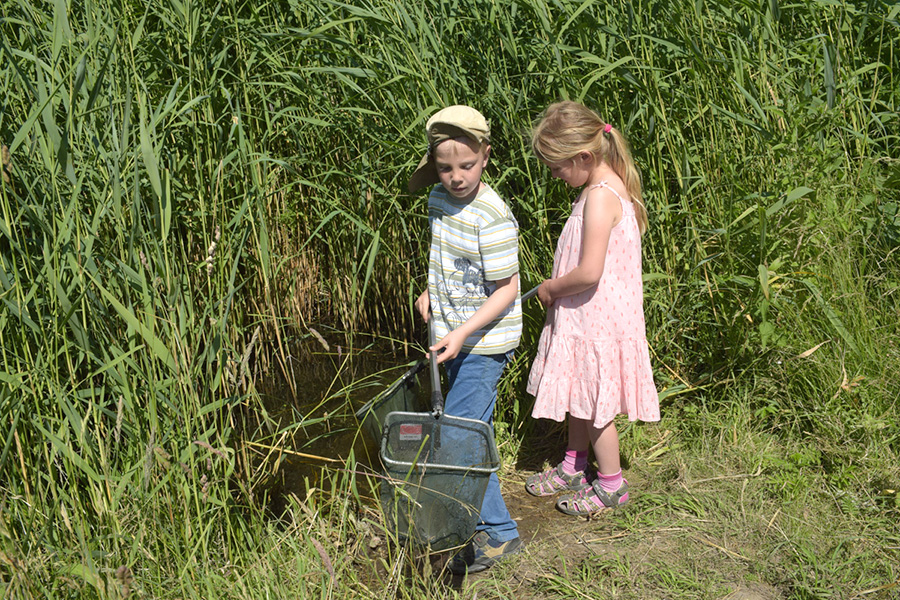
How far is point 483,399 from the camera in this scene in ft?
7.66

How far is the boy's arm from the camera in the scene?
2098mm

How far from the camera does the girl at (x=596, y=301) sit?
7.93ft

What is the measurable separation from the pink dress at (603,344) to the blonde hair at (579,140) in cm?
14

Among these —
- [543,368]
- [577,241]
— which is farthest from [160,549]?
[577,241]

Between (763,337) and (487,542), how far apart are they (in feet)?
3.72

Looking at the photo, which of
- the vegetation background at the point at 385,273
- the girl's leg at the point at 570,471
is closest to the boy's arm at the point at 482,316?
the vegetation background at the point at 385,273

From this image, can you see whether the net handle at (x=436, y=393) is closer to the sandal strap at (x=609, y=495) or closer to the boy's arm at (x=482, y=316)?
the boy's arm at (x=482, y=316)

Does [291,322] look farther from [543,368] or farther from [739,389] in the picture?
[739,389]

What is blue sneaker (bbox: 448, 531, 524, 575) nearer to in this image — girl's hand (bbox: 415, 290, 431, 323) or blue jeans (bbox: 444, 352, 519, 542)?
blue jeans (bbox: 444, 352, 519, 542)

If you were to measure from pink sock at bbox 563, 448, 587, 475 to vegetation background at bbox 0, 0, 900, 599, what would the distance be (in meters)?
0.20

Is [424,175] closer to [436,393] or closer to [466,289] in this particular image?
[466,289]

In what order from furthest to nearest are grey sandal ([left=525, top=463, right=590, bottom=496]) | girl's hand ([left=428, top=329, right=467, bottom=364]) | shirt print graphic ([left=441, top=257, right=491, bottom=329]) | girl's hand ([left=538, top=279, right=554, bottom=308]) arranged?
1. grey sandal ([left=525, top=463, right=590, bottom=496])
2. girl's hand ([left=538, top=279, right=554, bottom=308])
3. shirt print graphic ([left=441, top=257, right=491, bottom=329])
4. girl's hand ([left=428, top=329, right=467, bottom=364])

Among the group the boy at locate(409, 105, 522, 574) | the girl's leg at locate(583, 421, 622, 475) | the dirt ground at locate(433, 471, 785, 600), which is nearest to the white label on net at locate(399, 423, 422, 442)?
the boy at locate(409, 105, 522, 574)

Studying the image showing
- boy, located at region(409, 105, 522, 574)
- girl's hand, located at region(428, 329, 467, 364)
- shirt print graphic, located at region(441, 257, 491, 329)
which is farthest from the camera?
shirt print graphic, located at region(441, 257, 491, 329)
